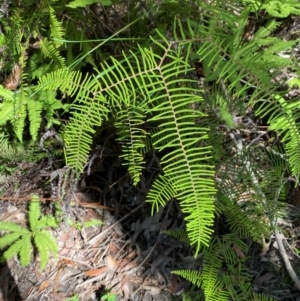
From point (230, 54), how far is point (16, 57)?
130 cm

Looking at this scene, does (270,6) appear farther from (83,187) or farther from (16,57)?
(83,187)

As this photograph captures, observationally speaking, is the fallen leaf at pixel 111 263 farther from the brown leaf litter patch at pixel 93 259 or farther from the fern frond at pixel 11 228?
the fern frond at pixel 11 228

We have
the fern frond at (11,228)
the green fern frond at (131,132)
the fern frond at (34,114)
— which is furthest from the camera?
the fern frond at (11,228)

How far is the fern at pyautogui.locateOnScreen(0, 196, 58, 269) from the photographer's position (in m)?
2.68

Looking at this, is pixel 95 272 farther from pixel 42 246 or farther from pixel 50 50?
pixel 50 50

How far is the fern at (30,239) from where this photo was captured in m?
2.68

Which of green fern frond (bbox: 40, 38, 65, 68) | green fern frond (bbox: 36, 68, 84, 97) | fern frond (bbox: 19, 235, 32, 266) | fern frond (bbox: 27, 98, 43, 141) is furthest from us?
fern frond (bbox: 19, 235, 32, 266)

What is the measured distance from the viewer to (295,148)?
1.56 meters

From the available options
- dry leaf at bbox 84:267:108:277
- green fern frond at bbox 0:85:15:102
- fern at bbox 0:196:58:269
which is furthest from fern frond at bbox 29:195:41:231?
green fern frond at bbox 0:85:15:102

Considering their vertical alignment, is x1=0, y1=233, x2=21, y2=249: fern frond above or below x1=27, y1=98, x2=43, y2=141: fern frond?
below

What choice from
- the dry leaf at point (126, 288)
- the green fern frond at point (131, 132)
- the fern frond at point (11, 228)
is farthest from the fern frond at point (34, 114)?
the dry leaf at point (126, 288)

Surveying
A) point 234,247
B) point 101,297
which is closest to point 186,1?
point 234,247

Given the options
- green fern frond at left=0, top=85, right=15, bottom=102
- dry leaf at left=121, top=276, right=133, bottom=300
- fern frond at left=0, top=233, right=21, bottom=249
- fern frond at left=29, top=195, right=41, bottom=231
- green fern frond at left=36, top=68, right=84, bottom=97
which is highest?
green fern frond at left=36, top=68, right=84, bottom=97

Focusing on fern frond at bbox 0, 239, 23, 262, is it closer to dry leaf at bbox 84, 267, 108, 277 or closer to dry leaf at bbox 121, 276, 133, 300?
dry leaf at bbox 84, 267, 108, 277
